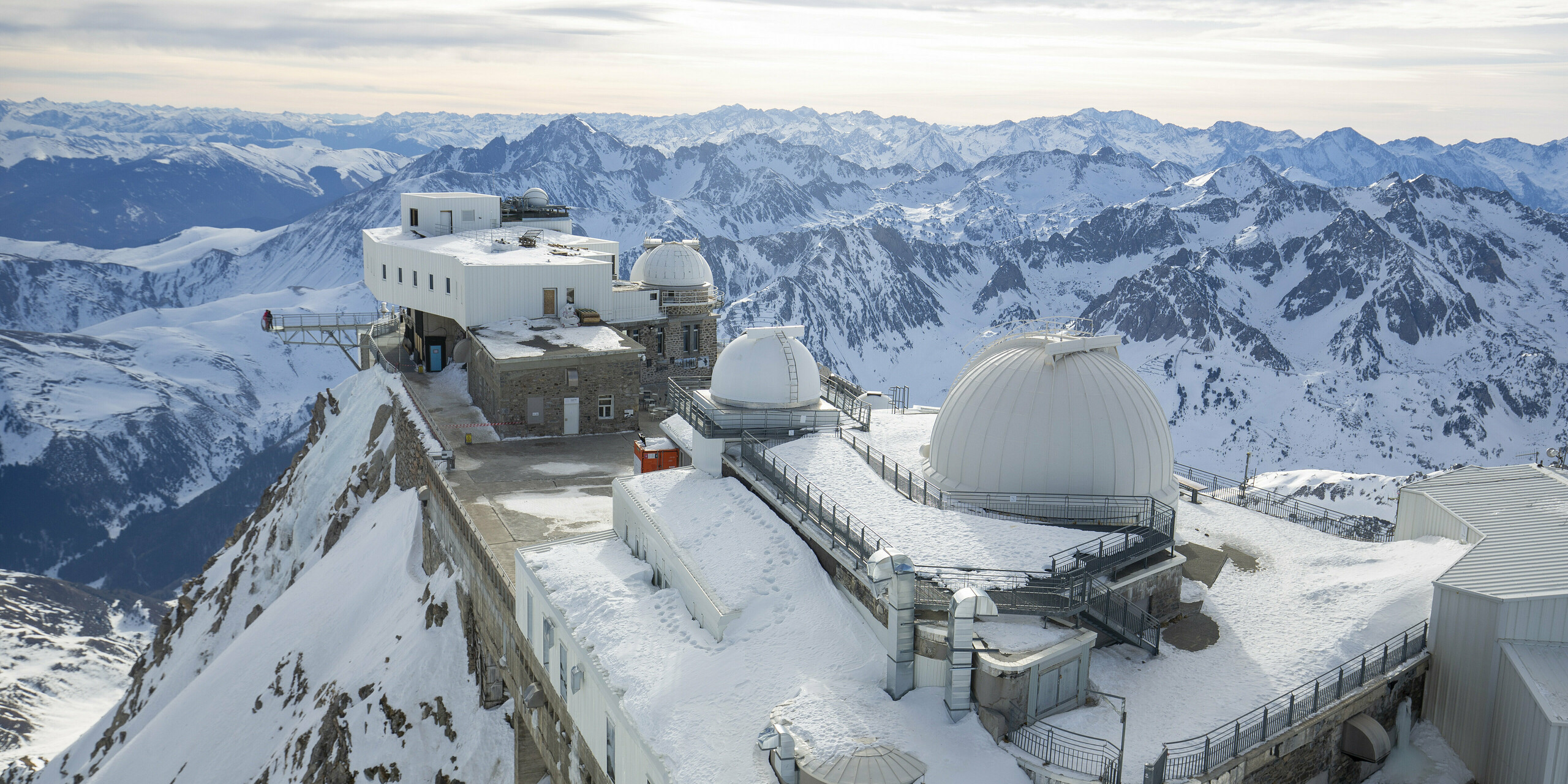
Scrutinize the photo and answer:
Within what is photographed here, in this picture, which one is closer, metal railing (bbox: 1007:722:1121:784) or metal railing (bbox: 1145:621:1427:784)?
metal railing (bbox: 1007:722:1121:784)

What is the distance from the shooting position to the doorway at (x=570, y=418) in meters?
50.0

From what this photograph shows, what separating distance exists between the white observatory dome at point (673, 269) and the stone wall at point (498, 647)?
81.5ft

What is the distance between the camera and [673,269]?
66.5 m

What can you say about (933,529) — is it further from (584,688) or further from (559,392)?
(559,392)

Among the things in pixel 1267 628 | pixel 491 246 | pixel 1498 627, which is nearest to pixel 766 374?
pixel 1267 628

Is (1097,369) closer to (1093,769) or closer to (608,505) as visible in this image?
(1093,769)

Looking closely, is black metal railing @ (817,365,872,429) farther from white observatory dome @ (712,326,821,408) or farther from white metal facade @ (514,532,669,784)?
white metal facade @ (514,532,669,784)

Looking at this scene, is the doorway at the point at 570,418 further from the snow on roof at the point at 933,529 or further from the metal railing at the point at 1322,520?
the metal railing at the point at 1322,520

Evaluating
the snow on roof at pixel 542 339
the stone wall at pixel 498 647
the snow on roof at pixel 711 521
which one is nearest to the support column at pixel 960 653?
the snow on roof at pixel 711 521

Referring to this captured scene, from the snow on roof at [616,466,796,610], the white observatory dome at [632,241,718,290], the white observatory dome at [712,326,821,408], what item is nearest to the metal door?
the snow on roof at [616,466,796,610]

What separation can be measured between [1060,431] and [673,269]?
41684 mm

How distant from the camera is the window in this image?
78.8 ft

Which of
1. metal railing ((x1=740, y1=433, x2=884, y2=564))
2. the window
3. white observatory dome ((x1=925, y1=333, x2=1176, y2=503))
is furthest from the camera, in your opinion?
white observatory dome ((x1=925, y1=333, x2=1176, y2=503))

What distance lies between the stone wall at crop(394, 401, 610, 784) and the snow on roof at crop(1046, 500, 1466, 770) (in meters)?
12.5
